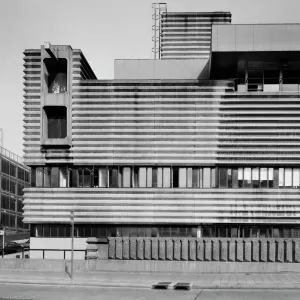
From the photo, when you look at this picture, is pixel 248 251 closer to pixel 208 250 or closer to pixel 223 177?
pixel 208 250

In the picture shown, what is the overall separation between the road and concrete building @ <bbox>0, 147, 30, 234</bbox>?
78.1 meters

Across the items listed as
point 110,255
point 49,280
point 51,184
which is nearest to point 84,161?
point 51,184

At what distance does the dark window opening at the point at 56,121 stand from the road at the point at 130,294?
1923 cm

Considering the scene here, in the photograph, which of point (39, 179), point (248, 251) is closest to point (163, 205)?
point (39, 179)

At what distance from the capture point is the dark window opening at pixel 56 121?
4912cm

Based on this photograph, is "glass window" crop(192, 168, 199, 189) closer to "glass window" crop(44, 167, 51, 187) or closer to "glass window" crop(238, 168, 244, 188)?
"glass window" crop(238, 168, 244, 188)

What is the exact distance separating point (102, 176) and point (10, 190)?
233 ft

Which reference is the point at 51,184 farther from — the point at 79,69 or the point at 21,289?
the point at 21,289

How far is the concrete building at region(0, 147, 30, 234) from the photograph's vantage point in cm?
11031

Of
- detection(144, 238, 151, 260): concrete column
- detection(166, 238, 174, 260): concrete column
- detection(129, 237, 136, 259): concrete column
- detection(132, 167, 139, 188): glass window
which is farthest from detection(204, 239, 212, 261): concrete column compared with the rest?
detection(132, 167, 139, 188): glass window

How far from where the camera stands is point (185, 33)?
68.8 m

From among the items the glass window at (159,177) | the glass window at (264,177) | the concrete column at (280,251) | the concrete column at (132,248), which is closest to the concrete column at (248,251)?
the concrete column at (280,251)

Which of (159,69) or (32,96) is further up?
(159,69)

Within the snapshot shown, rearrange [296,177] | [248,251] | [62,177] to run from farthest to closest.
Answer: [62,177] < [296,177] < [248,251]
